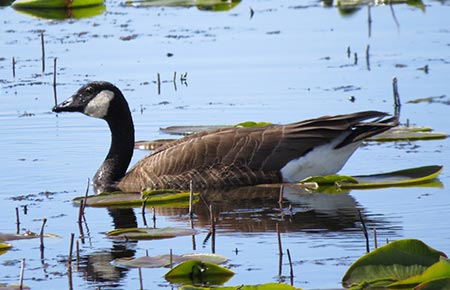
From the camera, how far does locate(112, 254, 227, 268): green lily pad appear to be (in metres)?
8.43

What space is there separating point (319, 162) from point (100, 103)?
7.63 ft

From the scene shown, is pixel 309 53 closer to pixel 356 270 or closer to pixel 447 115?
pixel 447 115

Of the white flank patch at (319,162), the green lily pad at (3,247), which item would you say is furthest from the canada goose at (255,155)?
the green lily pad at (3,247)

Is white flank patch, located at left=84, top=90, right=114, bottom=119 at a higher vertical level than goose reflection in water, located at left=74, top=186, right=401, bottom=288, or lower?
higher

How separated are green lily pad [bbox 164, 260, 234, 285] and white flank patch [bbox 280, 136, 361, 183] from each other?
3.67 meters

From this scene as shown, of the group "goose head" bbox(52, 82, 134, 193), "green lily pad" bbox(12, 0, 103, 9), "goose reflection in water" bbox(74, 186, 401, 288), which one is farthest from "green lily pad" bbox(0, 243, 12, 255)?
"green lily pad" bbox(12, 0, 103, 9)

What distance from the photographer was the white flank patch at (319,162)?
38.5ft

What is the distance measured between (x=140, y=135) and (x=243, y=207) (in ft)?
11.0

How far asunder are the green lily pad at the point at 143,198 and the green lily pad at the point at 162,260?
2.20 m

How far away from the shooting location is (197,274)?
820 centimetres

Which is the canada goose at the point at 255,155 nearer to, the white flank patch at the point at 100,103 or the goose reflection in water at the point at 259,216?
the goose reflection in water at the point at 259,216

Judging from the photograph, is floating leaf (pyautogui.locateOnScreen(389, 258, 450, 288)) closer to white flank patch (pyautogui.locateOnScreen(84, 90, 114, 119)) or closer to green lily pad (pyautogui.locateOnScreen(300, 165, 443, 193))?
green lily pad (pyautogui.locateOnScreen(300, 165, 443, 193))

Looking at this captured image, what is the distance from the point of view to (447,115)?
46.1 ft

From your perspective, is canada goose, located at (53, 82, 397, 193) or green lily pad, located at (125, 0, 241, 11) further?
green lily pad, located at (125, 0, 241, 11)
